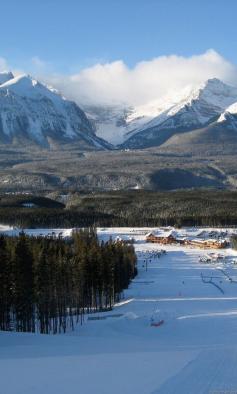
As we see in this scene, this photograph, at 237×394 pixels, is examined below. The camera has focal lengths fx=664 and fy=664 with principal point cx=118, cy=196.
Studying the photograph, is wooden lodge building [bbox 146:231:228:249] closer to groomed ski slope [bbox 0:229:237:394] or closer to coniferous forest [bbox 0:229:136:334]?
groomed ski slope [bbox 0:229:237:394]

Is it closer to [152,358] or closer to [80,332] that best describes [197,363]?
[152,358]

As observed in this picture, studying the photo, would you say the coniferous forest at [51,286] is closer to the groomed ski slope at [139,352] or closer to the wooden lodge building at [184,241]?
the groomed ski slope at [139,352]

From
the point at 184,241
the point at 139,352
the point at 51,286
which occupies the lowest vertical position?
the point at 139,352

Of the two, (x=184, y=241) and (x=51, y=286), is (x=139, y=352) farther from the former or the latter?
(x=184, y=241)

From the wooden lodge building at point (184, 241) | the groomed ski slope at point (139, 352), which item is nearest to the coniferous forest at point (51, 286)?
the groomed ski slope at point (139, 352)

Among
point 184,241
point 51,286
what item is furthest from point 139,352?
point 184,241

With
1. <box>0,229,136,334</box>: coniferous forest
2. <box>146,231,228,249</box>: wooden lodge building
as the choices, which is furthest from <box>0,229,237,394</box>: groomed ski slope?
<box>146,231,228,249</box>: wooden lodge building
